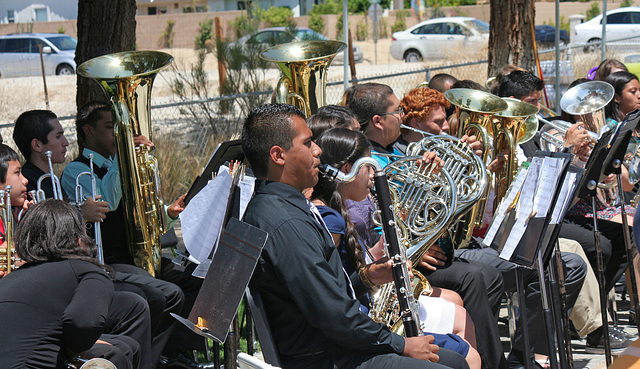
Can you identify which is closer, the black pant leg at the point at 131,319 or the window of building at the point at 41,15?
the black pant leg at the point at 131,319

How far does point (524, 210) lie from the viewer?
→ 2.89m

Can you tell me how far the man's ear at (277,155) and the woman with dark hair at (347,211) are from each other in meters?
0.42

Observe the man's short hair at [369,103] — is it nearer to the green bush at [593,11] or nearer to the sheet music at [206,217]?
the sheet music at [206,217]

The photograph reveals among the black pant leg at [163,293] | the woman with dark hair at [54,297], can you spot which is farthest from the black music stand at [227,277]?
the black pant leg at [163,293]

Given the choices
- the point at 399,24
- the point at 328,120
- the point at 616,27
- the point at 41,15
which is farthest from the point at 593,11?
the point at 328,120

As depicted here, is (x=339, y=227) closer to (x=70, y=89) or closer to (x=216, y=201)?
(x=216, y=201)

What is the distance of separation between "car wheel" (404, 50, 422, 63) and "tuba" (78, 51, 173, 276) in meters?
19.1

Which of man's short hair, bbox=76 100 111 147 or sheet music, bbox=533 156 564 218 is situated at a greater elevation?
man's short hair, bbox=76 100 111 147

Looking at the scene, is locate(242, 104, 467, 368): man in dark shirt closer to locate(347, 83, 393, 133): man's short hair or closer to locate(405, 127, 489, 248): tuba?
locate(405, 127, 489, 248): tuba

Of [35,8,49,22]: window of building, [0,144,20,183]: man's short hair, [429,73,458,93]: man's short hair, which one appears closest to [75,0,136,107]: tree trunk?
[0,144,20,183]: man's short hair

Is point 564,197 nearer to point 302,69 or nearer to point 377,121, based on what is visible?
point 377,121

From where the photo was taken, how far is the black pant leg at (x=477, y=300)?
11.6ft

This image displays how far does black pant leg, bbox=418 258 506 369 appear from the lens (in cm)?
352

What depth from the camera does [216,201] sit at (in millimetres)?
2455
